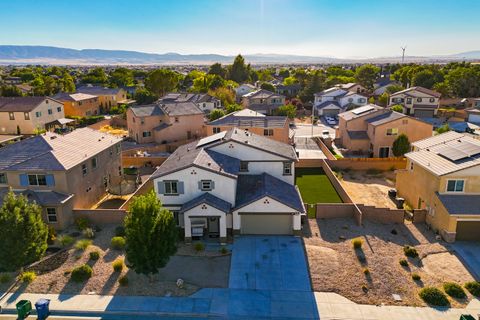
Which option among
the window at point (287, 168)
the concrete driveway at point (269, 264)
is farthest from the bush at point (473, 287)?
the window at point (287, 168)

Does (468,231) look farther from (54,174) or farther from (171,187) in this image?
(54,174)

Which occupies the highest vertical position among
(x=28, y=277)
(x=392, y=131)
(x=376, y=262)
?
(x=392, y=131)

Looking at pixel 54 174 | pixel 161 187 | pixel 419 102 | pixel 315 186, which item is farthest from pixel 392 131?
pixel 54 174

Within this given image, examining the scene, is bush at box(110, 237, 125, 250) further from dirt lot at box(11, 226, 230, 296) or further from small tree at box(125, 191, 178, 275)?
small tree at box(125, 191, 178, 275)

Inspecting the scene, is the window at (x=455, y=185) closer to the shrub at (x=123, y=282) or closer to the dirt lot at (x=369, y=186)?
the dirt lot at (x=369, y=186)

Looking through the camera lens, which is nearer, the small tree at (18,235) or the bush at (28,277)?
the small tree at (18,235)
